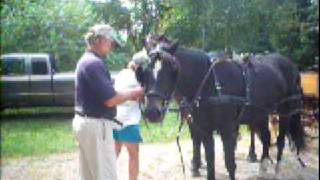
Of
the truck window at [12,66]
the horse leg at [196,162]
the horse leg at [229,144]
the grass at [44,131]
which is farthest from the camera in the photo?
the grass at [44,131]

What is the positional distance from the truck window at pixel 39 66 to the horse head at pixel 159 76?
1.65 m

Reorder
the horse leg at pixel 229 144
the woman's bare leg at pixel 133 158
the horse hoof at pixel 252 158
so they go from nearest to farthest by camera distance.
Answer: the woman's bare leg at pixel 133 158
the horse leg at pixel 229 144
the horse hoof at pixel 252 158

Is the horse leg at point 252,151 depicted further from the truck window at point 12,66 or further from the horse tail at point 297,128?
the truck window at point 12,66

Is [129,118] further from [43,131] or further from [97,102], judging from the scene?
[43,131]

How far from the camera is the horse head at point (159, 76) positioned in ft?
15.8

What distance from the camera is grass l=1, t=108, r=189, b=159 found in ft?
21.5

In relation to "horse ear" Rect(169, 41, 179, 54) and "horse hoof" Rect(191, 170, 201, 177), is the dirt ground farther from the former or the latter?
"horse ear" Rect(169, 41, 179, 54)

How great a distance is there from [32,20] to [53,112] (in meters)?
1.22

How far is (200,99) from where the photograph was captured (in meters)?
5.35

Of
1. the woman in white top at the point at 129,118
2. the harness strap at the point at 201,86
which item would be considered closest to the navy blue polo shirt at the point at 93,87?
the woman in white top at the point at 129,118

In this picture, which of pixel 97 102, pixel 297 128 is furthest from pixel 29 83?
pixel 297 128

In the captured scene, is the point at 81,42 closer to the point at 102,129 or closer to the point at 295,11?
the point at 102,129

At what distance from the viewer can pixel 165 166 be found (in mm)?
6883

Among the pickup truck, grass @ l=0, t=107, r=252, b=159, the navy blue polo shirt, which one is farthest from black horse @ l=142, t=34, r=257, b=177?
the pickup truck
